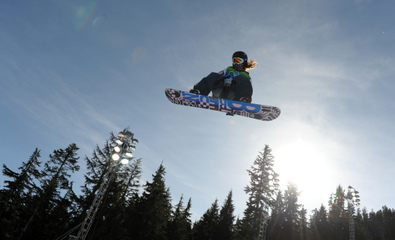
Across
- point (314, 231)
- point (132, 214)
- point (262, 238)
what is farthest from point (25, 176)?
point (314, 231)

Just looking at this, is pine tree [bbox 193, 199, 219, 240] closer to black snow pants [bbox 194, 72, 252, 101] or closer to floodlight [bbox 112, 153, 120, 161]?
floodlight [bbox 112, 153, 120, 161]

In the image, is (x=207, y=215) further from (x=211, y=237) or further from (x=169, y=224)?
(x=169, y=224)

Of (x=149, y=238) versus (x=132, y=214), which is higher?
(x=132, y=214)

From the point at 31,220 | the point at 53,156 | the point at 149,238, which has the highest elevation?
the point at 53,156

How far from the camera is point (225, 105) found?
7.52 meters

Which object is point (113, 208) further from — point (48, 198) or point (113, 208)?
point (48, 198)

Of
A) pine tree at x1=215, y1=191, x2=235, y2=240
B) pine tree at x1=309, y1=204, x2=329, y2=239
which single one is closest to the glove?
pine tree at x1=215, y1=191, x2=235, y2=240

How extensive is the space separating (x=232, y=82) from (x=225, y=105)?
789 millimetres

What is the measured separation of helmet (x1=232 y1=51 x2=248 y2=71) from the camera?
25.1ft

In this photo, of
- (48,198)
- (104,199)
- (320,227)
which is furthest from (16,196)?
(320,227)

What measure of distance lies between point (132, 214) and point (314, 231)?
3541 cm

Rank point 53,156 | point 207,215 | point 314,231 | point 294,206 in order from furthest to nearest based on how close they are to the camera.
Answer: point 314,231, point 294,206, point 207,215, point 53,156

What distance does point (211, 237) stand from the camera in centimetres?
2706

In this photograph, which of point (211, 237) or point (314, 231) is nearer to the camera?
point (211, 237)
